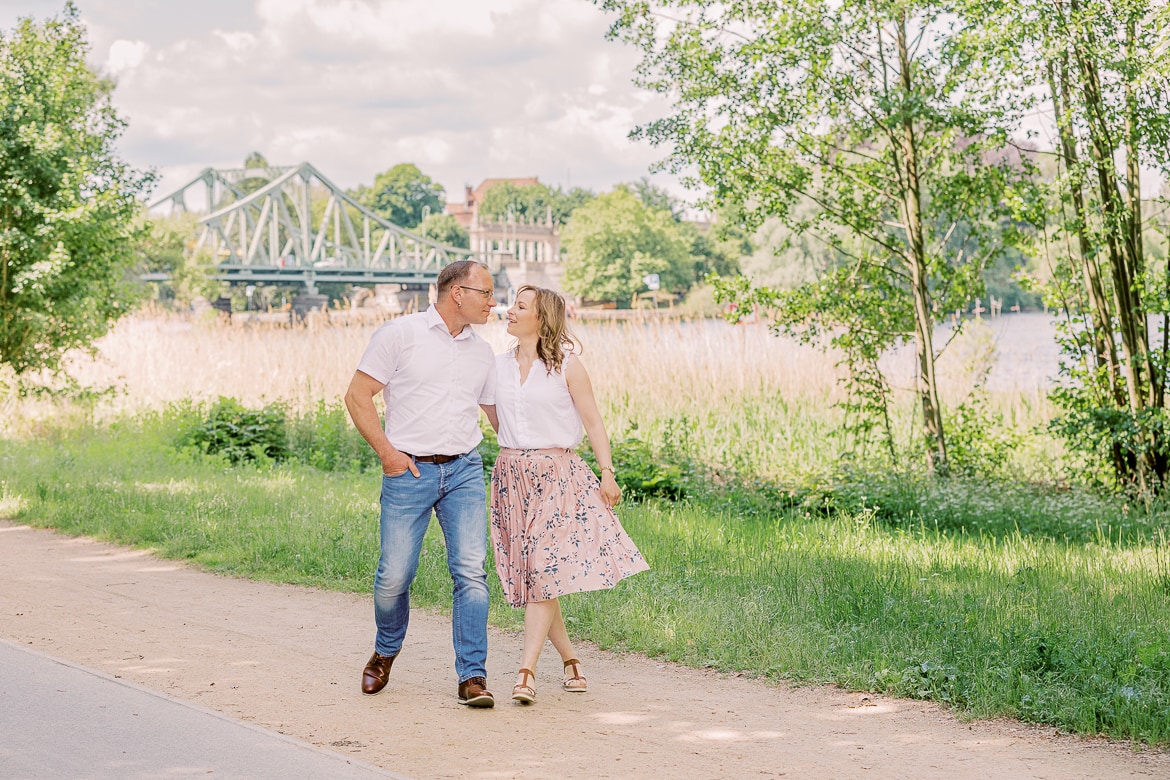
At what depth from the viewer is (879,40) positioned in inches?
456

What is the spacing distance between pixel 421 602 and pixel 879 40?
7.39 metres

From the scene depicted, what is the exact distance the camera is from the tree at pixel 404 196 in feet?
471

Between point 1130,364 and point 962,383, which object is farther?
point 962,383

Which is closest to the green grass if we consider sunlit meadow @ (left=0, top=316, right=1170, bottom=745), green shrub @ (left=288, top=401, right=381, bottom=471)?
sunlit meadow @ (left=0, top=316, right=1170, bottom=745)

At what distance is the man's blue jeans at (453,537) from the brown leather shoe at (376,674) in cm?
29

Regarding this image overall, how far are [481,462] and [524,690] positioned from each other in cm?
96

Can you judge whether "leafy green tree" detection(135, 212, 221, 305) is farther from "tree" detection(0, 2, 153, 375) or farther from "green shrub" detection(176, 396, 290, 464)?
"green shrub" detection(176, 396, 290, 464)

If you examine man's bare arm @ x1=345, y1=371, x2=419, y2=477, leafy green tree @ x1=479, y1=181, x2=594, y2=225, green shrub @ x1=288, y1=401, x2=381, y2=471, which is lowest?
green shrub @ x1=288, y1=401, x2=381, y2=471

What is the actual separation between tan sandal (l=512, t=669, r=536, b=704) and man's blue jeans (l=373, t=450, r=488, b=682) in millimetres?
155

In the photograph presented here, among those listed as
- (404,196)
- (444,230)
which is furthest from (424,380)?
(404,196)

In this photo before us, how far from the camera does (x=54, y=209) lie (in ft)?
47.6

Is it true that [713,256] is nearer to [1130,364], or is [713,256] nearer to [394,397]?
[1130,364]

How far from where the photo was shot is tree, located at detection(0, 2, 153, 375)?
14391 millimetres

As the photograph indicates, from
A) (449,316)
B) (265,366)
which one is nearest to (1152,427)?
(449,316)
